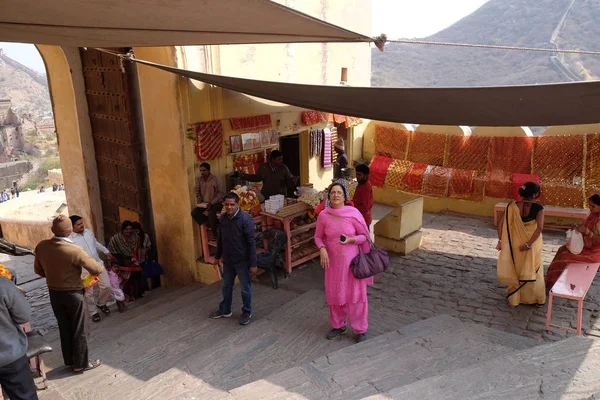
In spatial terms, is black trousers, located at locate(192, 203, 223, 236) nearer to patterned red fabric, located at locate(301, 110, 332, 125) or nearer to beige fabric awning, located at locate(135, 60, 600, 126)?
beige fabric awning, located at locate(135, 60, 600, 126)

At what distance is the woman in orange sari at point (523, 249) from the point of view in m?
5.61

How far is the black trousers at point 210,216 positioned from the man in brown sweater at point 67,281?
255 cm

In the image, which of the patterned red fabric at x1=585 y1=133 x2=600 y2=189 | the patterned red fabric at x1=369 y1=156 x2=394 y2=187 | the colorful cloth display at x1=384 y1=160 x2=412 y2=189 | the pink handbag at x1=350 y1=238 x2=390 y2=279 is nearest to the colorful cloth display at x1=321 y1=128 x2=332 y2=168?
the patterned red fabric at x1=369 y1=156 x2=394 y2=187

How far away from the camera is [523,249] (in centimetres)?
564

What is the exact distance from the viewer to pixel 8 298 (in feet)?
11.1

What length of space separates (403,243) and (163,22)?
5407mm

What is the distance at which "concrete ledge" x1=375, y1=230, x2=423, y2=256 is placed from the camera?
7992mm

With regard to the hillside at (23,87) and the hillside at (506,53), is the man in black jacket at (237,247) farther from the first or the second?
the hillside at (23,87)

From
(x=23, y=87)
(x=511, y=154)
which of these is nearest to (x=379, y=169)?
(x=511, y=154)

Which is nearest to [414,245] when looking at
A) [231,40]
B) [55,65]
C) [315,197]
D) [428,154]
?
[315,197]

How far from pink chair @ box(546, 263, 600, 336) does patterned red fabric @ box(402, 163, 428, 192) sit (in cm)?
497

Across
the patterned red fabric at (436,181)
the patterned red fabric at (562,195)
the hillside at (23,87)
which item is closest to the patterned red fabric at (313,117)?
the patterned red fabric at (436,181)

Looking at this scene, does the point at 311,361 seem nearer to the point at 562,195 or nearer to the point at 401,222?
the point at 401,222

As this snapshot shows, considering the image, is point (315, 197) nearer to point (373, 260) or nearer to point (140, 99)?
point (373, 260)
